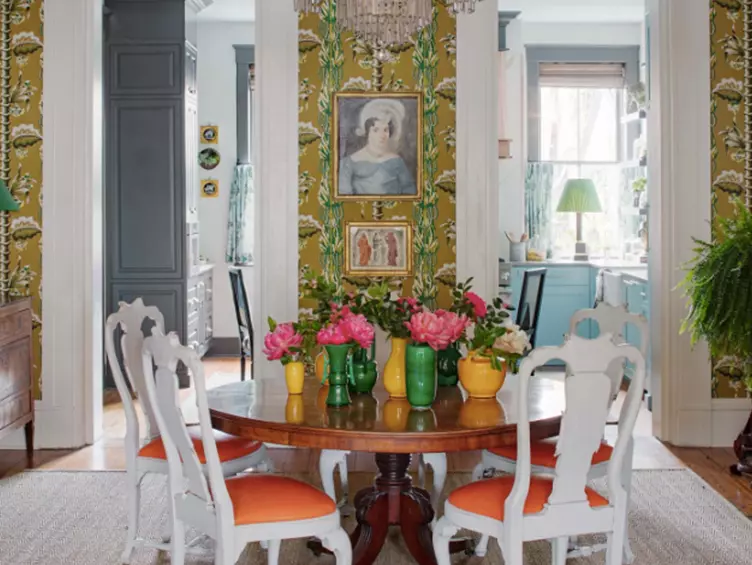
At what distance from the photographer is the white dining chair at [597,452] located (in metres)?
3.43

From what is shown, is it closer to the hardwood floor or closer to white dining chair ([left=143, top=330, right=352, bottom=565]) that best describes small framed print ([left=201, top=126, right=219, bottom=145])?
the hardwood floor

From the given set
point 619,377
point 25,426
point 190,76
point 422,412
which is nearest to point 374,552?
point 422,412

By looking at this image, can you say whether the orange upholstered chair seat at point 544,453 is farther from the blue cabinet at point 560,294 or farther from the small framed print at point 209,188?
the small framed print at point 209,188

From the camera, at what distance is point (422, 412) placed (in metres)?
3.19

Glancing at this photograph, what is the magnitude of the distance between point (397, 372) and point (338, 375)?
0.24 meters

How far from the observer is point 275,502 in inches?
116

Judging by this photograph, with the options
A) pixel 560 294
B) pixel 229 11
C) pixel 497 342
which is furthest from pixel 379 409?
pixel 229 11

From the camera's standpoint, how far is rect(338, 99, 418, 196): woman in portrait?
5.36m

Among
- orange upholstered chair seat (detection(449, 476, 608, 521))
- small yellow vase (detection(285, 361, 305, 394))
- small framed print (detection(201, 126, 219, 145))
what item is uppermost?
small framed print (detection(201, 126, 219, 145))

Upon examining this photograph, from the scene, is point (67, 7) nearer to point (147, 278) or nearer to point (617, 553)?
point (147, 278)

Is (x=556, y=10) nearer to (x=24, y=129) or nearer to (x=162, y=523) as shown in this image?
(x=24, y=129)

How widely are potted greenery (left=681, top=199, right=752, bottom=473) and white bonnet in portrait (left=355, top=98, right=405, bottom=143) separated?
1.67 meters

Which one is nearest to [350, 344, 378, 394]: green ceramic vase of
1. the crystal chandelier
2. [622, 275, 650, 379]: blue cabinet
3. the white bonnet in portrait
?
the crystal chandelier

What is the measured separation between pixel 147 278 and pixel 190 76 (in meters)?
1.53
